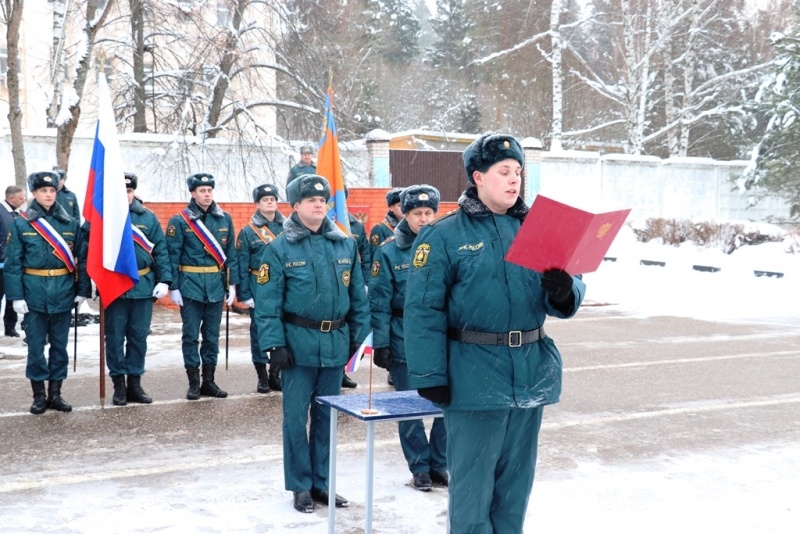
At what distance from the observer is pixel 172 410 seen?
807 centimetres

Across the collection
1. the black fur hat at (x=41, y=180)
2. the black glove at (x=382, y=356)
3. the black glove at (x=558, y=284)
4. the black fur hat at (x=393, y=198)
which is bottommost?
the black glove at (x=382, y=356)

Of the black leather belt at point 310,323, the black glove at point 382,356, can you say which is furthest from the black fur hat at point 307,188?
the black glove at point 382,356

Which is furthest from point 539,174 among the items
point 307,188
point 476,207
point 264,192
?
point 476,207

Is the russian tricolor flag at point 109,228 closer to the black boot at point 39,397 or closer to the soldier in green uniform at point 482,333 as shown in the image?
the black boot at point 39,397

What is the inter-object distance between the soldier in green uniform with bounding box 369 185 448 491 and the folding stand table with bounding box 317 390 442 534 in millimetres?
897

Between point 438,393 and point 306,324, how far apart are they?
1.90m

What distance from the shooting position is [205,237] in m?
8.64

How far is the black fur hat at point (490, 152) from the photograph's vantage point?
397cm

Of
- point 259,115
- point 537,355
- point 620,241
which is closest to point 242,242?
point 537,355

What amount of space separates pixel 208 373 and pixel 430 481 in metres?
3.38

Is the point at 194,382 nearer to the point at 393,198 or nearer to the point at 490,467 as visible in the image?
the point at 393,198

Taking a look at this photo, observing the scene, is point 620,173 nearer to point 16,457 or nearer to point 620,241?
point 620,241

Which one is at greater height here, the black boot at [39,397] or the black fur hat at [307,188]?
the black fur hat at [307,188]

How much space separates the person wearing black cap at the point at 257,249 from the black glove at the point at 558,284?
5.50 m
